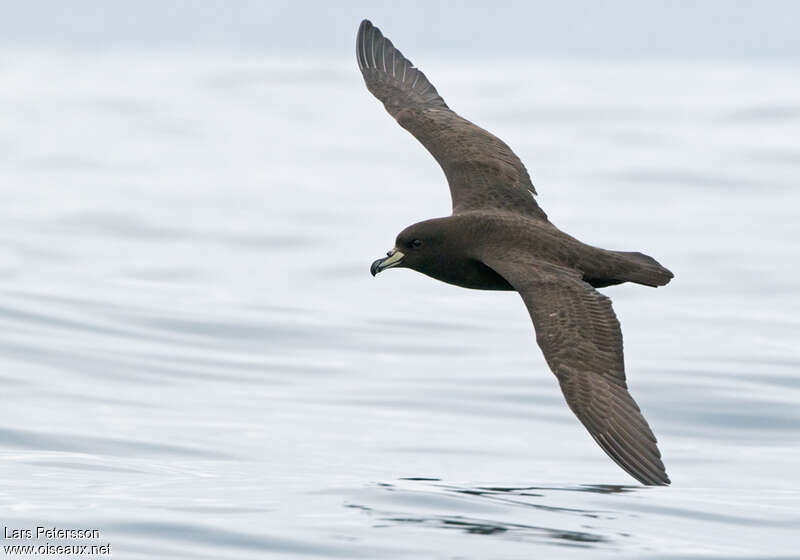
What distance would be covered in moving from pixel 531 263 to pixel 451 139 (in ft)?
7.61

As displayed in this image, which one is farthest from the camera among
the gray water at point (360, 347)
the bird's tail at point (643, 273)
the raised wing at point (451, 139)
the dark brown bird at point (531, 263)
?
the raised wing at point (451, 139)

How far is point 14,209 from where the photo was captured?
22984 millimetres

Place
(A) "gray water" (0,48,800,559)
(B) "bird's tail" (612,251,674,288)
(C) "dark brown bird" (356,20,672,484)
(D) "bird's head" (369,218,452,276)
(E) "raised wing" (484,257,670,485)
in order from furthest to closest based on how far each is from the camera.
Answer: (D) "bird's head" (369,218,452,276), (B) "bird's tail" (612,251,674,288), (A) "gray water" (0,48,800,559), (C) "dark brown bird" (356,20,672,484), (E) "raised wing" (484,257,670,485)

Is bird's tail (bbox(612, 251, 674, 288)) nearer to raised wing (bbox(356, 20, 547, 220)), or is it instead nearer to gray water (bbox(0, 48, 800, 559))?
raised wing (bbox(356, 20, 547, 220))

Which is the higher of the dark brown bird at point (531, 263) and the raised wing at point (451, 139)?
the raised wing at point (451, 139)

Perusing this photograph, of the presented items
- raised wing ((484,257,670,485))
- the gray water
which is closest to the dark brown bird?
raised wing ((484,257,670,485))

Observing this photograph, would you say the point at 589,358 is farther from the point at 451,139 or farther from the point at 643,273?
the point at 451,139

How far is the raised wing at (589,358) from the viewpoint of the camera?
9664 millimetres

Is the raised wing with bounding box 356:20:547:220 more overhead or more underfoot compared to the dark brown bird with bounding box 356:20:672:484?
more overhead

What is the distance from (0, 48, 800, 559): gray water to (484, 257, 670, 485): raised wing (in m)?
0.53

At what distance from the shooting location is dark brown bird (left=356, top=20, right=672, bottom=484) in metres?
9.86

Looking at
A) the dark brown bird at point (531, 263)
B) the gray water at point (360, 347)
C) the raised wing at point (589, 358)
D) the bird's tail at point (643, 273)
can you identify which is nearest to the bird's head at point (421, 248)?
the dark brown bird at point (531, 263)

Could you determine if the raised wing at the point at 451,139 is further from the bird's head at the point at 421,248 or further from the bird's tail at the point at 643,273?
the bird's tail at the point at 643,273

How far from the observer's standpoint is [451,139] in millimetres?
12828
